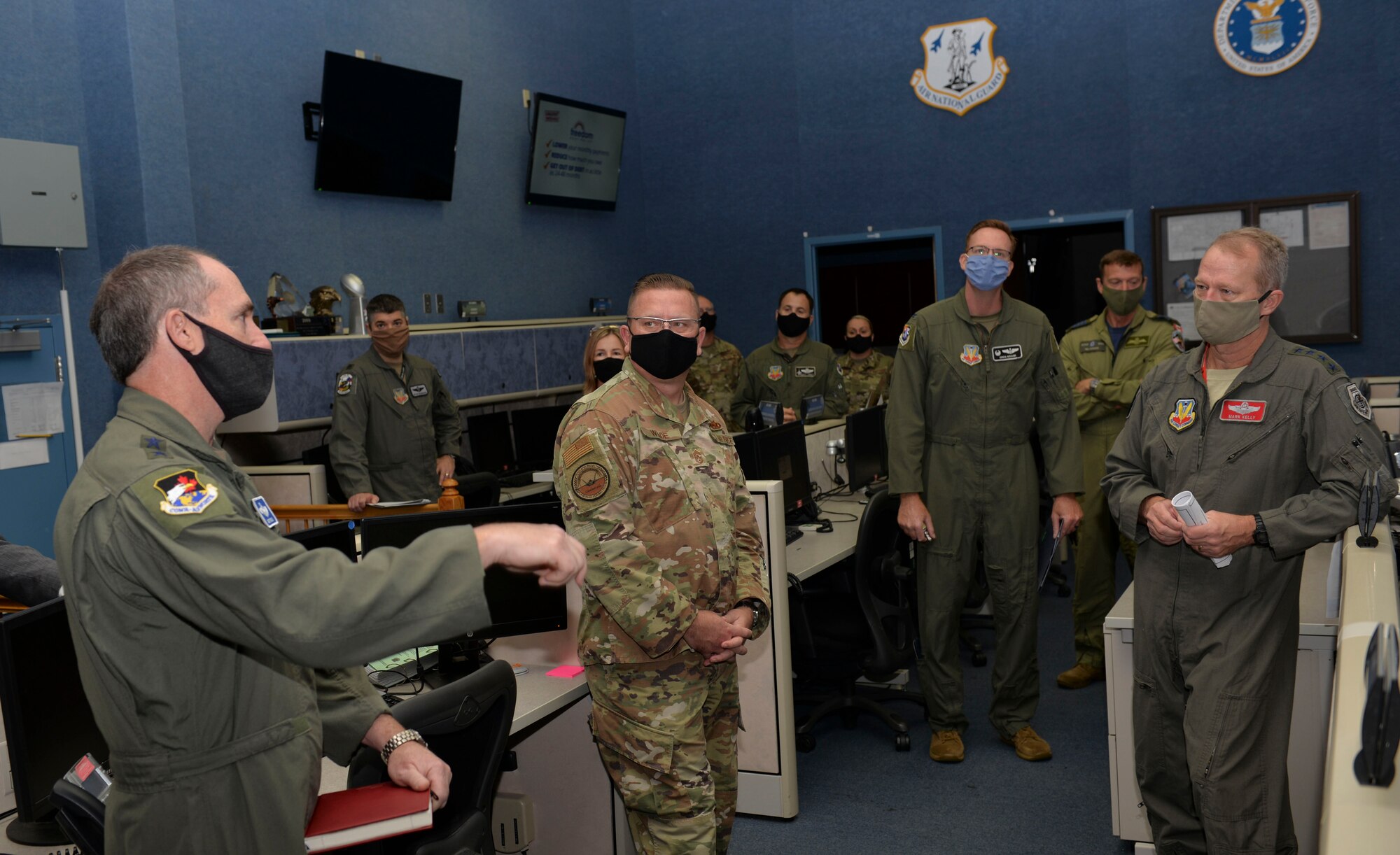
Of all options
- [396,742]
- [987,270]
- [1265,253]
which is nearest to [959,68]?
[987,270]

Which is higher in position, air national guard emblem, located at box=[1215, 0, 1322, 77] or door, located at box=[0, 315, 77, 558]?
air national guard emblem, located at box=[1215, 0, 1322, 77]

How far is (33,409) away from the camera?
4.47 m

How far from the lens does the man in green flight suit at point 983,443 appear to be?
3.35 meters

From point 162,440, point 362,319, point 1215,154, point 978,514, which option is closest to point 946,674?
point 978,514

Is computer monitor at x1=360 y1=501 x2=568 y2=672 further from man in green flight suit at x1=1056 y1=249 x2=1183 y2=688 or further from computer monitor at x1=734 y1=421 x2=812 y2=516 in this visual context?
man in green flight suit at x1=1056 y1=249 x2=1183 y2=688

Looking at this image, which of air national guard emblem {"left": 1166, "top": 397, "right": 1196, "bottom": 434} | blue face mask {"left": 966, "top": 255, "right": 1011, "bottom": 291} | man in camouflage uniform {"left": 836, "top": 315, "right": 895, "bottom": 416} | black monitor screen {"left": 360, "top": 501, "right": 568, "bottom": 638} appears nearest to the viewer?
air national guard emblem {"left": 1166, "top": 397, "right": 1196, "bottom": 434}

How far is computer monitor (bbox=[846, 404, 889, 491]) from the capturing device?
477cm

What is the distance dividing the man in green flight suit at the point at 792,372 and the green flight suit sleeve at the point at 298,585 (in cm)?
482

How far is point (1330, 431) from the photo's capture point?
215 cm

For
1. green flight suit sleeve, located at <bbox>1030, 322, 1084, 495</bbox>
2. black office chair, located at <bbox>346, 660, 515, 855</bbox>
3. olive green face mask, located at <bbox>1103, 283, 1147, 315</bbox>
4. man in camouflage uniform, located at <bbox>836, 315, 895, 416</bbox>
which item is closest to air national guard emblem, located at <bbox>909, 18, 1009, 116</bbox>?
man in camouflage uniform, located at <bbox>836, 315, 895, 416</bbox>

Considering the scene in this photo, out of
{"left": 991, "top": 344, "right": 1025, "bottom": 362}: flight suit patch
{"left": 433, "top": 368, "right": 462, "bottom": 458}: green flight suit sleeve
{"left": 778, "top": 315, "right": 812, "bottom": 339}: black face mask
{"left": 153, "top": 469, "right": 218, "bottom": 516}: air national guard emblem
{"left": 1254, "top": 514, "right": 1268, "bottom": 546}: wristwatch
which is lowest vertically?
{"left": 1254, "top": 514, "right": 1268, "bottom": 546}: wristwatch

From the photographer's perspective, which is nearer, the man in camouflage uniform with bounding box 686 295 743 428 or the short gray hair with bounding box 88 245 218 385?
the short gray hair with bounding box 88 245 218 385

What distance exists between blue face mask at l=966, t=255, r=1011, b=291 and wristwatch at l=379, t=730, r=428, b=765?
234cm

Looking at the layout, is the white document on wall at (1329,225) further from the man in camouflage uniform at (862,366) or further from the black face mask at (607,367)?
the black face mask at (607,367)
